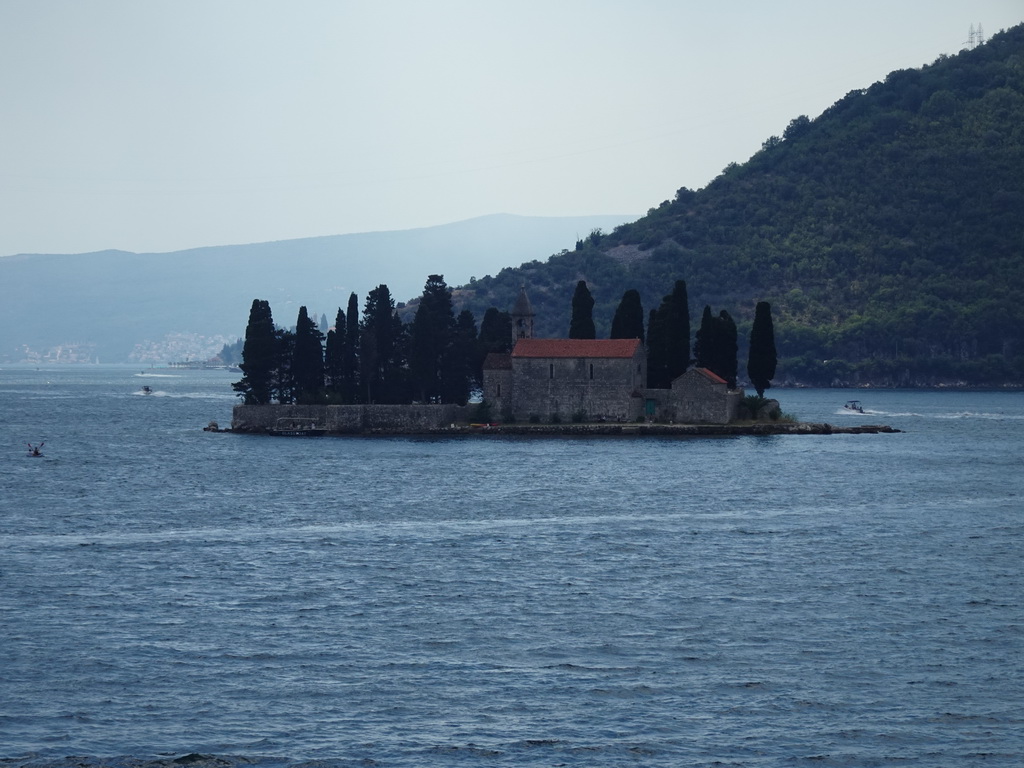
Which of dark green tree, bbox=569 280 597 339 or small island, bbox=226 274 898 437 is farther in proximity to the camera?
dark green tree, bbox=569 280 597 339

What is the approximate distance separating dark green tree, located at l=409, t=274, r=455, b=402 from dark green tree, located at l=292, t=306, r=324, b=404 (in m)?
7.02

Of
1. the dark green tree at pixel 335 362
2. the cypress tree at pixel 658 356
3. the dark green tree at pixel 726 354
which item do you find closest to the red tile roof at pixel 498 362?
the cypress tree at pixel 658 356

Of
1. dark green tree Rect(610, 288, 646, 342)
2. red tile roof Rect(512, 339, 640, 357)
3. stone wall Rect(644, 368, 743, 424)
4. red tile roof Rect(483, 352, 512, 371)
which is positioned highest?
dark green tree Rect(610, 288, 646, 342)

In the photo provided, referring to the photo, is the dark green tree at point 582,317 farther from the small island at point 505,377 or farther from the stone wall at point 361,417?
the stone wall at point 361,417

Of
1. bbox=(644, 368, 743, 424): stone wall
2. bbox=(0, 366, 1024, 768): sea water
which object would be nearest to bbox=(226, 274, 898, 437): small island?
bbox=(644, 368, 743, 424): stone wall

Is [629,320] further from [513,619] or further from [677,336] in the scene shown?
[513,619]

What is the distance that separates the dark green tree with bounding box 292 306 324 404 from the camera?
105 meters

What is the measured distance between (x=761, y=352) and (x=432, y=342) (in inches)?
955

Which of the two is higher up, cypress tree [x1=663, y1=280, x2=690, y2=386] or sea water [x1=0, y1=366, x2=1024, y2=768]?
cypress tree [x1=663, y1=280, x2=690, y2=386]

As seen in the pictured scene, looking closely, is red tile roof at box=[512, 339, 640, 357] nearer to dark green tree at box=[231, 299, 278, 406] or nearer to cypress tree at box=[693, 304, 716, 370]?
cypress tree at box=[693, 304, 716, 370]

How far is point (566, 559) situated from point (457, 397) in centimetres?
5769

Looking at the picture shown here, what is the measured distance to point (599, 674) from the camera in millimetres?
33156

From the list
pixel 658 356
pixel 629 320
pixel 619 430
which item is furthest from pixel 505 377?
pixel 629 320

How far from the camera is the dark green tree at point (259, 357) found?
104 metres
